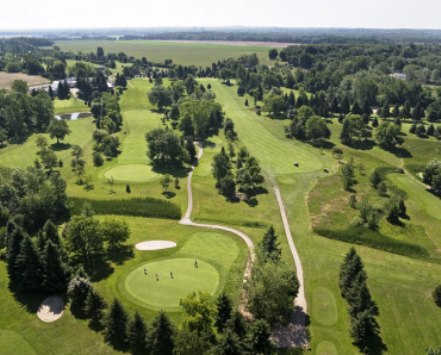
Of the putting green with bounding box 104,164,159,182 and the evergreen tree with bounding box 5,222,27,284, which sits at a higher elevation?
the evergreen tree with bounding box 5,222,27,284

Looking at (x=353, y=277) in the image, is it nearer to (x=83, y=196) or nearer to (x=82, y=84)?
(x=83, y=196)

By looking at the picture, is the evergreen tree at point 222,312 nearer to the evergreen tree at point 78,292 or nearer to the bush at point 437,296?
the evergreen tree at point 78,292

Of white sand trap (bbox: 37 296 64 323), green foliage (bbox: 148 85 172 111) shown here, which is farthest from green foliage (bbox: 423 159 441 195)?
green foliage (bbox: 148 85 172 111)

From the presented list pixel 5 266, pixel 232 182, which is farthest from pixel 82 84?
pixel 5 266

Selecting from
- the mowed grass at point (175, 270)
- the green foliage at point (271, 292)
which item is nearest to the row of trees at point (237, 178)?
the mowed grass at point (175, 270)

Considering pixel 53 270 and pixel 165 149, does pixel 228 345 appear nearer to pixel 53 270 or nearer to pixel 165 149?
pixel 53 270

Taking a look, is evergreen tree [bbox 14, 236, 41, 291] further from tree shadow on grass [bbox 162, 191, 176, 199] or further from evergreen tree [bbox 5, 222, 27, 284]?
tree shadow on grass [bbox 162, 191, 176, 199]
